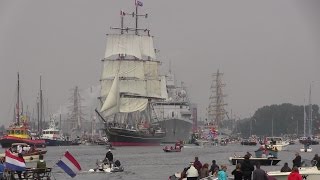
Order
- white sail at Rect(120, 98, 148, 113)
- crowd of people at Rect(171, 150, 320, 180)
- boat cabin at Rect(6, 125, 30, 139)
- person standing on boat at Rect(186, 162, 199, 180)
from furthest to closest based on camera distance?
white sail at Rect(120, 98, 148, 113), boat cabin at Rect(6, 125, 30, 139), person standing on boat at Rect(186, 162, 199, 180), crowd of people at Rect(171, 150, 320, 180)

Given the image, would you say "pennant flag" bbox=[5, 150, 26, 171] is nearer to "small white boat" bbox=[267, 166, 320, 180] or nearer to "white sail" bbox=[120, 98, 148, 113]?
"small white boat" bbox=[267, 166, 320, 180]

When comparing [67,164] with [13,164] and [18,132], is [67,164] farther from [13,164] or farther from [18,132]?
A: [18,132]

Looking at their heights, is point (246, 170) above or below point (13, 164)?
below

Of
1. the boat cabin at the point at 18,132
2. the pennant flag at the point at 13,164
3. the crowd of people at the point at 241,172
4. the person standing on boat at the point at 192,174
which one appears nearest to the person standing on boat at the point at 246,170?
the crowd of people at the point at 241,172

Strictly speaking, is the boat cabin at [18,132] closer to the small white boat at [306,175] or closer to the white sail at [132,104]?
the white sail at [132,104]

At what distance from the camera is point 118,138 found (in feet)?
590

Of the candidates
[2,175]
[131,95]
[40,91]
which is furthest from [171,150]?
[2,175]

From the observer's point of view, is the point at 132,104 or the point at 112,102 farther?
the point at 132,104

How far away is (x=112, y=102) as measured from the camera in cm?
17862

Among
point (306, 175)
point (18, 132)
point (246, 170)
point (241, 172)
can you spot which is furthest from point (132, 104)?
point (241, 172)

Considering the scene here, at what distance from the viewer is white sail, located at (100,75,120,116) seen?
178000 mm

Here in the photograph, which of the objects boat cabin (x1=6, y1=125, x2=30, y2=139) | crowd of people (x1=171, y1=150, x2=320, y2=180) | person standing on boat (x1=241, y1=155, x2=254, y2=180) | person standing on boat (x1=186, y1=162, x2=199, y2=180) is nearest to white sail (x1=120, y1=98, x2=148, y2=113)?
A: boat cabin (x1=6, y1=125, x2=30, y2=139)

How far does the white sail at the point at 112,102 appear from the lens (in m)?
178

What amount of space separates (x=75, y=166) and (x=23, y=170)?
284cm
